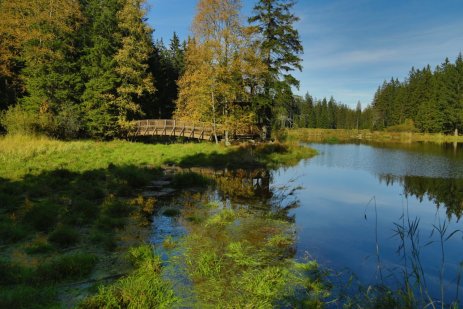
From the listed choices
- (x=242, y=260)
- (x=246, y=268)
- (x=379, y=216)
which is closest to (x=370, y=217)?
(x=379, y=216)

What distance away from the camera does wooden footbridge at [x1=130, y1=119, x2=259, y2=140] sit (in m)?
33.6

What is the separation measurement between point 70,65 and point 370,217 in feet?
96.7

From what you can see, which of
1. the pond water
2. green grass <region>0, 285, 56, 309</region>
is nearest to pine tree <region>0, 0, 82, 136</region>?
the pond water

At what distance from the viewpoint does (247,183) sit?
17766mm

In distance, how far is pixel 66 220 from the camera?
9.33 m

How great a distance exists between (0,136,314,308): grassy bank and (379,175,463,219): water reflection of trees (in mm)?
A: 11038

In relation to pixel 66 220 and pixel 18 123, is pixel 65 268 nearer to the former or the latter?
pixel 66 220

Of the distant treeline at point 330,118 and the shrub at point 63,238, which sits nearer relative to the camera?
the shrub at point 63,238

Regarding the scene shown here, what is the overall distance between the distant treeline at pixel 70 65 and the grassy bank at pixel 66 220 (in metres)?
9.30

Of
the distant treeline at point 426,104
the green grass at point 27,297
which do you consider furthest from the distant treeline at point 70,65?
the distant treeline at point 426,104

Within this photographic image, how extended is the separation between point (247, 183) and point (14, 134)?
17.4m

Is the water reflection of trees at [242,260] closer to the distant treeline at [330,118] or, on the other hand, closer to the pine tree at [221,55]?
the pine tree at [221,55]

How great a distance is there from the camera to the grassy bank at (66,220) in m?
5.89

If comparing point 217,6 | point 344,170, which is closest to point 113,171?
point 344,170
